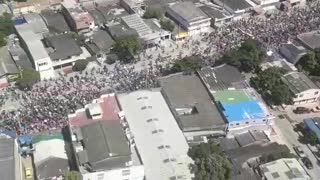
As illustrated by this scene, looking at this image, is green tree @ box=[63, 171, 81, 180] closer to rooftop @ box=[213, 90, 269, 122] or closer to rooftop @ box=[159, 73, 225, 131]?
rooftop @ box=[159, 73, 225, 131]

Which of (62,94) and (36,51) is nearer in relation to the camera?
(62,94)

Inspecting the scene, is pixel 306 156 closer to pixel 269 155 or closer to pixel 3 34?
pixel 269 155

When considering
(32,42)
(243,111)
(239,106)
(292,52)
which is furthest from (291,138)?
(32,42)

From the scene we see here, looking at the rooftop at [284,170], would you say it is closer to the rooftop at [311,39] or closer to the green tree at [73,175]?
the green tree at [73,175]

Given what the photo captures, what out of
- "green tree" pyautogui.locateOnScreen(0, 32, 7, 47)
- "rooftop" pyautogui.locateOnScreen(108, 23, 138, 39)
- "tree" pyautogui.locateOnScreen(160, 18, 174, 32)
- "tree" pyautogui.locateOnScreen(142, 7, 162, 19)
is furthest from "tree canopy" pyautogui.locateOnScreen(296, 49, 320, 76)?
"green tree" pyautogui.locateOnScreen(0, 32, 7, 47)

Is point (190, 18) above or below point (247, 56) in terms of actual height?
above

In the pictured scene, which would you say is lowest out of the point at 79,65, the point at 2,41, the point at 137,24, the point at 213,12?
the point at 79,65

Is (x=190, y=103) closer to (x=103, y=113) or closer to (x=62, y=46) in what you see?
(x=103, y=113)
